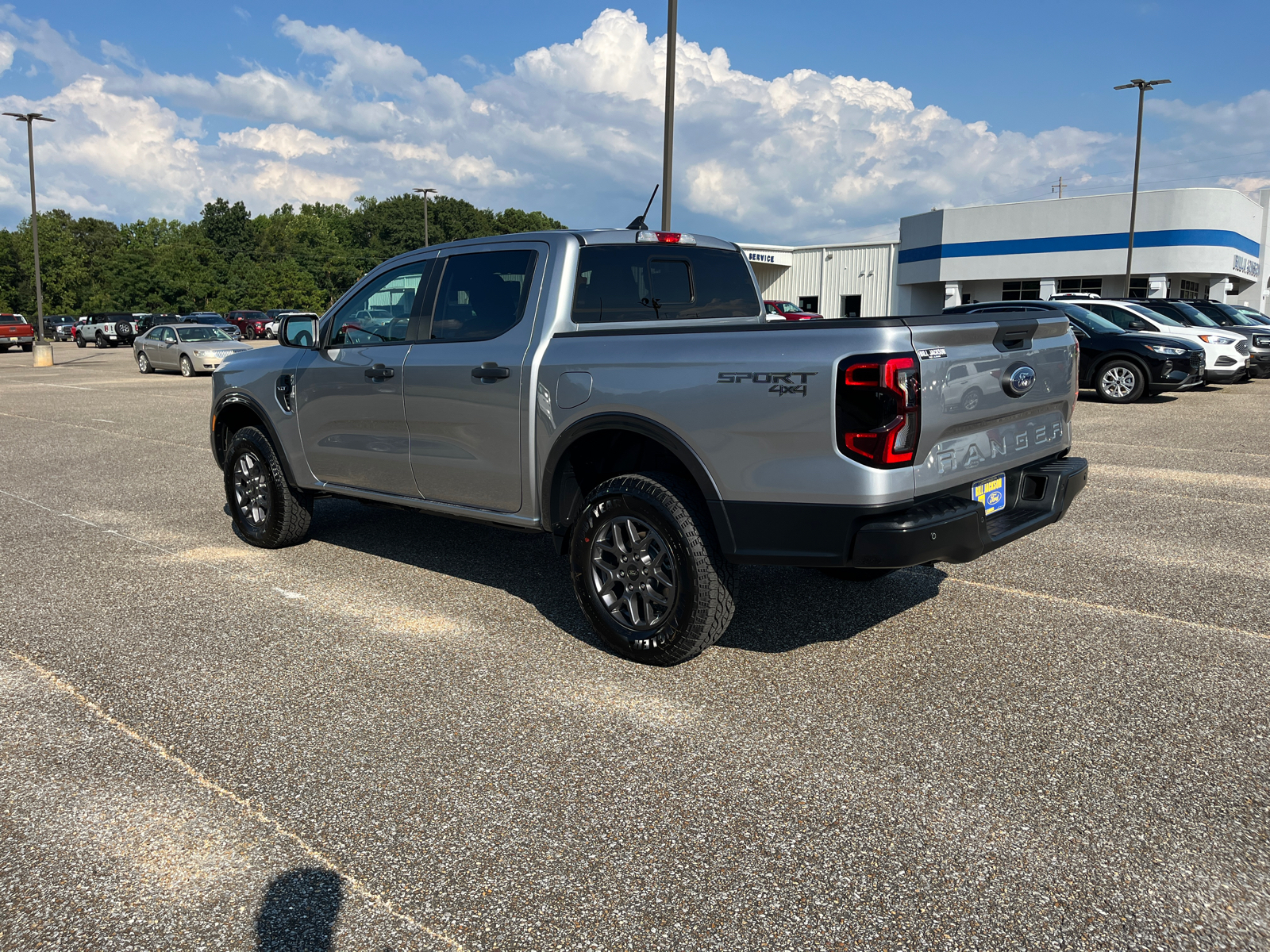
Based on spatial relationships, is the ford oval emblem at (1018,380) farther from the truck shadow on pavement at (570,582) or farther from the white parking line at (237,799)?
the white parking line at (237,799)

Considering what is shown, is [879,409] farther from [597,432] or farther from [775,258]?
[775,258]

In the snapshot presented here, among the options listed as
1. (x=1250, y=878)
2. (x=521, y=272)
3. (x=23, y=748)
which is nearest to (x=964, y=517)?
(x=1250, y=878)

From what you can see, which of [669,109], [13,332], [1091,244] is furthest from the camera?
[1091,244]

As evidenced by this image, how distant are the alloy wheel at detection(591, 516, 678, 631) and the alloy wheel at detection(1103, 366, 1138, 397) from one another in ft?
46.2

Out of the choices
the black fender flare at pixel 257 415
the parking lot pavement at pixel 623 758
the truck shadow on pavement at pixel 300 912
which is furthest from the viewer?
the black fender flare at pixel 257 415

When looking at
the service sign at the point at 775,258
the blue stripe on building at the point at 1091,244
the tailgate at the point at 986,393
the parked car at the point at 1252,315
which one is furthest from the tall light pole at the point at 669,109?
the service sign at the point at 775,258

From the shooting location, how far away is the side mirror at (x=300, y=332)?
19.9 ft

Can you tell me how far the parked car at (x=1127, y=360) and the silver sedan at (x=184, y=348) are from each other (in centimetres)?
1971

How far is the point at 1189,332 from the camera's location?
1716 cm

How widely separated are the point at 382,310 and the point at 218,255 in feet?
352

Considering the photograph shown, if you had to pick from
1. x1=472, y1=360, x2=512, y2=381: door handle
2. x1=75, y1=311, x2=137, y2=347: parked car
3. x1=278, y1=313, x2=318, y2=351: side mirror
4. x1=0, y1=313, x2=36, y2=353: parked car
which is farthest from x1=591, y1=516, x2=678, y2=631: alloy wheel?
x1=75, y1=311, x2=137, y2=347: parked car

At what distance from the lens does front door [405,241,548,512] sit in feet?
15.8

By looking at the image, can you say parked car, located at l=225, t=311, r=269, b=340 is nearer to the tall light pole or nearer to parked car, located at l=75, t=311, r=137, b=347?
parked car, located at l=75, t=311, r=137, b=347

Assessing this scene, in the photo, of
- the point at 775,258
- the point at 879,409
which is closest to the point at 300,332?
the point at 879,409
